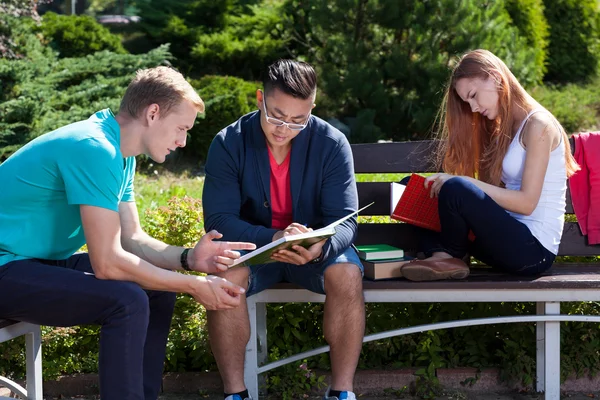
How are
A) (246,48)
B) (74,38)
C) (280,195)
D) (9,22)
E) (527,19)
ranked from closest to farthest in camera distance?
(280,195)
(9,22)
(74,38)
(246,48)
(527,19)

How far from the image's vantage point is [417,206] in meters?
3.90

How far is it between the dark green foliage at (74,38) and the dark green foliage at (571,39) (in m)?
7.15

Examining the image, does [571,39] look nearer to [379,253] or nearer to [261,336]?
[379,253]

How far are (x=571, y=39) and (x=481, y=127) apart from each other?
36.6 feet

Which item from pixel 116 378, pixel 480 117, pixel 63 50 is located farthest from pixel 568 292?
pixel 63 50

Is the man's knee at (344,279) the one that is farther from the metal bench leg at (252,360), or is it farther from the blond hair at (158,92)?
the blond hair at (158,92)

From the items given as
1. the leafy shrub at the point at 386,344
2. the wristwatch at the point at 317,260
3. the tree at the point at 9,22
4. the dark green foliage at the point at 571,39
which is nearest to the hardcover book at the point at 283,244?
the wristwatch at the point at 317,260

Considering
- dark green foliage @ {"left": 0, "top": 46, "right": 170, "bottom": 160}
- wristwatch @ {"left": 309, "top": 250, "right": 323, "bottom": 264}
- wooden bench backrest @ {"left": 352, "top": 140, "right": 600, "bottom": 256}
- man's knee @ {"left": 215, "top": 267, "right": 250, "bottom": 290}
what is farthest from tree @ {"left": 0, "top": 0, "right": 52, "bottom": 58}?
wristwatch @ {"left": 309, "top": 250, "right": 323, "bottom": 264}

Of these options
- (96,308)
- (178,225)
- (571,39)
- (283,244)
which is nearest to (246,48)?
(571,39)

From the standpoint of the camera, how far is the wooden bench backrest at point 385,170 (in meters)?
4.23

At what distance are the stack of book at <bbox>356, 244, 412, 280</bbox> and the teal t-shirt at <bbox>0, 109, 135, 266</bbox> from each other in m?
1.13

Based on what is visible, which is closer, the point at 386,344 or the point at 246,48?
the point at 386,344

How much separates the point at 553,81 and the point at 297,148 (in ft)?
38.5

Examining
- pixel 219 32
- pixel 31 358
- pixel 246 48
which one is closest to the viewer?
pixel 31 358
